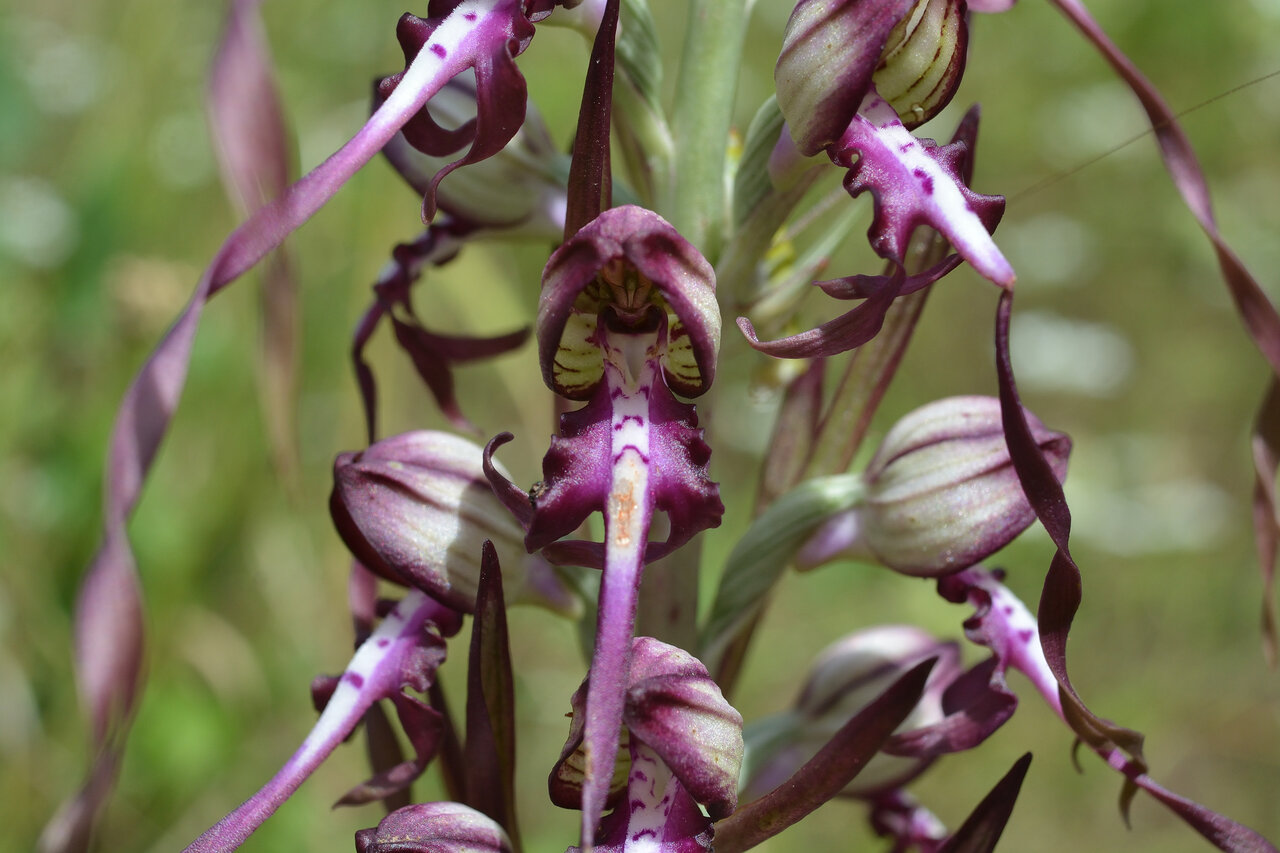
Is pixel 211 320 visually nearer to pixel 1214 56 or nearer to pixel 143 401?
pixel 143 401

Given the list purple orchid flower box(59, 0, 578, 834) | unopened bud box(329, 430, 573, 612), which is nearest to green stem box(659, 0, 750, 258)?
purple orchid flower box(59, 0, 578, 834)

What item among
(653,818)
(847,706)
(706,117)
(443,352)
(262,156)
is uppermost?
(262,156)

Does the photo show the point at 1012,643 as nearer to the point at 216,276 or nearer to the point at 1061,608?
the point at 1061,608

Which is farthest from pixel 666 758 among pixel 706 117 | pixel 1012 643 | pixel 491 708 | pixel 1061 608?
pixel 706 117

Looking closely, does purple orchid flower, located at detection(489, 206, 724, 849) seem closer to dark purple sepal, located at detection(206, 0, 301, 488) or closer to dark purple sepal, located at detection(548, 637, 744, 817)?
dark purple sepal, located at detection(548, 637, 744, 817)

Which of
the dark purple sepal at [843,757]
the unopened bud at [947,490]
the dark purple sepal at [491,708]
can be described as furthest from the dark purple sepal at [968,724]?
the dark purple sepal at [491,708]

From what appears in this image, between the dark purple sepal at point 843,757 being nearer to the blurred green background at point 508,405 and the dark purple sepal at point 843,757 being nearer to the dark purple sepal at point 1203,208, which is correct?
the dark purple sepal at point 1203,208

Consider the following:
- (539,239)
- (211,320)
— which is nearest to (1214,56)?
(211,320)
